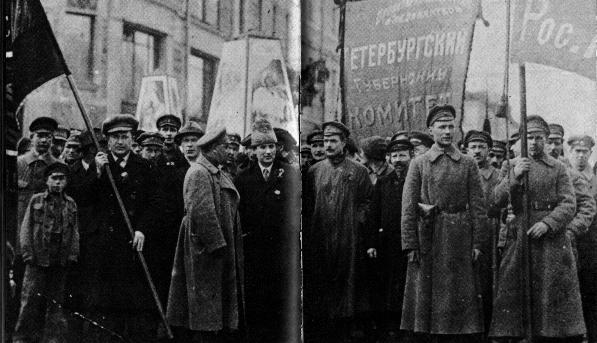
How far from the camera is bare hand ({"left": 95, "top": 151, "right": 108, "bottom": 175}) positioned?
194 inches

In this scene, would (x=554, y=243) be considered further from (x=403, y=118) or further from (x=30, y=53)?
(x=30, y=53)

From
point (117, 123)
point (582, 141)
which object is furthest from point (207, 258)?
point (582, 141)

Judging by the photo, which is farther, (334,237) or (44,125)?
(334,237)

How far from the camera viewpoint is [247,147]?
16.8 feet

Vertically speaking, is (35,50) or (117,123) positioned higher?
(35,50)

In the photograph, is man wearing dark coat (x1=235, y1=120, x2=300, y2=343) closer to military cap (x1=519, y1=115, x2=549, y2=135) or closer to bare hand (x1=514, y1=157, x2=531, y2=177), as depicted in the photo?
bare hand (x1=514, y1=157, x2=531, y2=177)

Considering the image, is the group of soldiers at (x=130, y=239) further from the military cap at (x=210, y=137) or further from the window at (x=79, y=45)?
the window at (x=79, y=45)

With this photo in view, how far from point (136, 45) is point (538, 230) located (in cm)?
281

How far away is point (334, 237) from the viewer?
507cm

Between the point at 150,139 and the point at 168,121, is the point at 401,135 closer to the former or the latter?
the point at 168,121

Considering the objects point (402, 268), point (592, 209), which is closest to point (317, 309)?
point (402, 268)

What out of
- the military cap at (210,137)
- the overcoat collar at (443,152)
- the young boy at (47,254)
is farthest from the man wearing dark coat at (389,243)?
the young boy at (47,254)

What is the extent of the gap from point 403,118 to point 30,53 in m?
2.45

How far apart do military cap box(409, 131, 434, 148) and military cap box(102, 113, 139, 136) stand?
183cm
